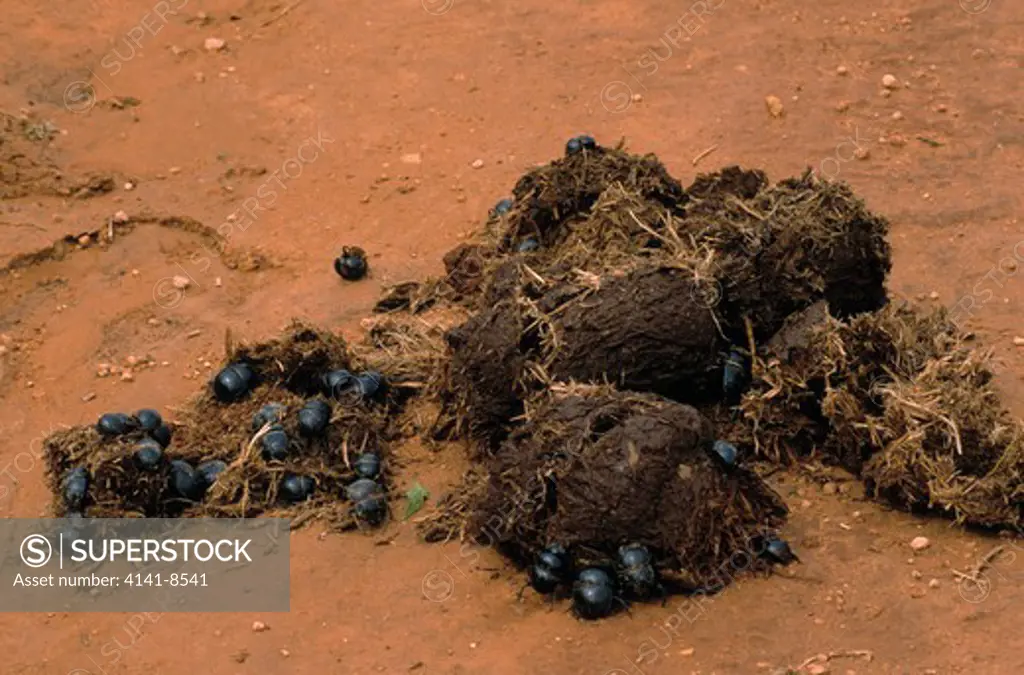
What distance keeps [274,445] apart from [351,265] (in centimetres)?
252

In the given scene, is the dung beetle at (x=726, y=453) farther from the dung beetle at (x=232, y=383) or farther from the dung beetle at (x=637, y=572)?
the dung beetle at (x=232, y=383)

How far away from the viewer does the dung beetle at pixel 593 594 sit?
23.6 feet

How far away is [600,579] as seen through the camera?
7.24 metres

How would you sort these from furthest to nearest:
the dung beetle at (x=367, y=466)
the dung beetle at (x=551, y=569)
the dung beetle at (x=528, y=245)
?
the dung beetle at (x=528, y=245), the dung beetle at (x=367, y=466), the dung beetle at (x=551, y=569)

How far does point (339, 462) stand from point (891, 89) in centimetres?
639

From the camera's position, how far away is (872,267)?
8.91 metres

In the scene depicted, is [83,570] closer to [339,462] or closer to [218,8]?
[339,462]

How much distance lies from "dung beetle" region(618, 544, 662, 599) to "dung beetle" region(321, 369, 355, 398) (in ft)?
7.88

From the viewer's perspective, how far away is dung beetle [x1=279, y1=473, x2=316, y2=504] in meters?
8.41

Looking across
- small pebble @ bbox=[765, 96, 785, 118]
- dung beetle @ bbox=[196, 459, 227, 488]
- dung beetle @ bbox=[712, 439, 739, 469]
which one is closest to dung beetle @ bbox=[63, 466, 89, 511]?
dung beetle @ bbox=[196, 459, 227, 488]

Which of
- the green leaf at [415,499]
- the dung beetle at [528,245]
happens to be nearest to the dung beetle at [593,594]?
the green leaf at [415,499]

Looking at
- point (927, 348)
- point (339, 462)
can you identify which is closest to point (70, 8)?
point (339, 462)

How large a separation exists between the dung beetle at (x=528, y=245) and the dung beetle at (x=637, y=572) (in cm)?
285

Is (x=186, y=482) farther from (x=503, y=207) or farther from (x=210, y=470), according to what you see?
(x=503, y=207)
